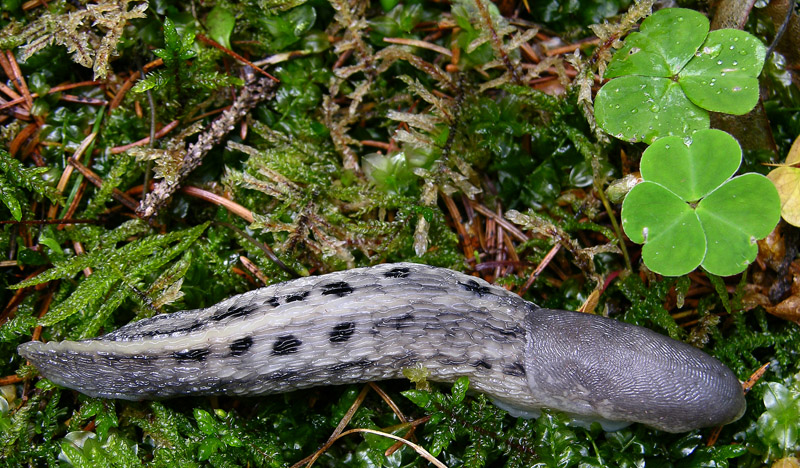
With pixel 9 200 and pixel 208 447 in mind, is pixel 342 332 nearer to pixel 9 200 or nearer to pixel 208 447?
pixel 208 447

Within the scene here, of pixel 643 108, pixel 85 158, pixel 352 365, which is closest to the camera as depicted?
pixel 352 365

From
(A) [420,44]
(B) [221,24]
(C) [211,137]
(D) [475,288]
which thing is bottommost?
(D) [475,288]

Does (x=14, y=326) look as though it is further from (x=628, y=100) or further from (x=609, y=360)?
(x=628, y=100)

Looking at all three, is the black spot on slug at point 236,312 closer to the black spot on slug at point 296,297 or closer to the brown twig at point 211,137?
the black spot on slug at point 296,297

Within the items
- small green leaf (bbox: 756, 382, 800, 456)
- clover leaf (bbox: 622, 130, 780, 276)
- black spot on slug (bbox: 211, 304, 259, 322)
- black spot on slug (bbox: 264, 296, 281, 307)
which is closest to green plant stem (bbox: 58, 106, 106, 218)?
black spot on slug (bbox: 211, 304, 259, 322)

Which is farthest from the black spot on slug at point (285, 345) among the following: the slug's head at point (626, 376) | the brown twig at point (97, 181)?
the brown twig at point (97, 181)

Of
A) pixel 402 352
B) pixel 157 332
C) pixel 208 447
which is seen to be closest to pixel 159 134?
pixel 157 332
